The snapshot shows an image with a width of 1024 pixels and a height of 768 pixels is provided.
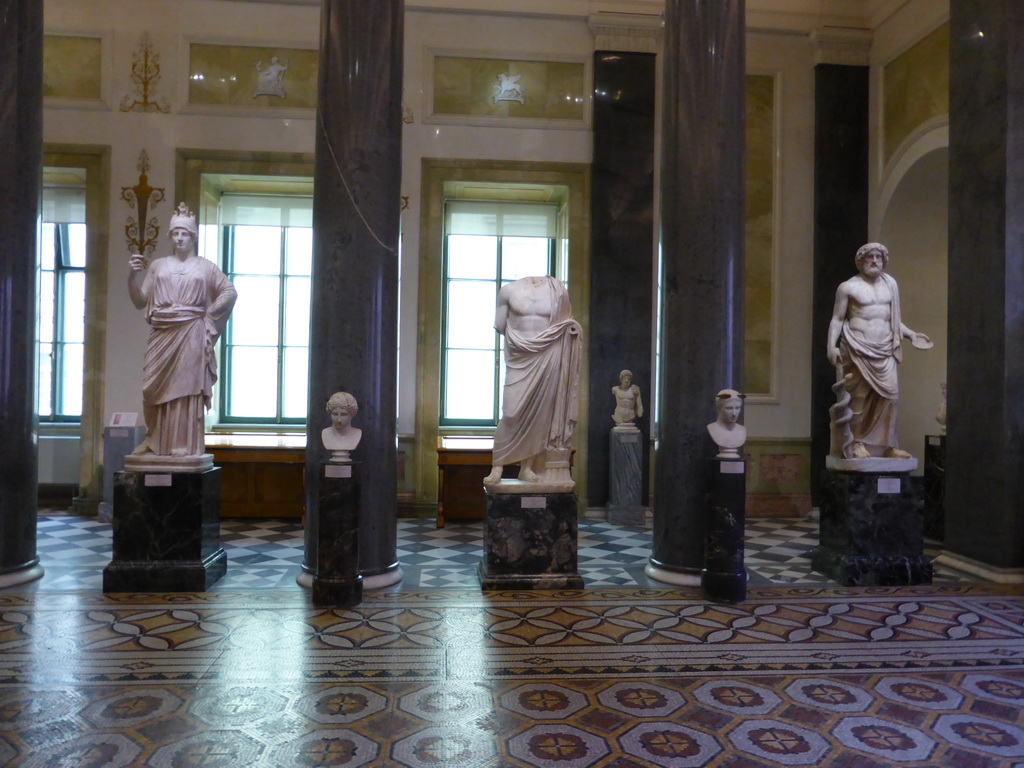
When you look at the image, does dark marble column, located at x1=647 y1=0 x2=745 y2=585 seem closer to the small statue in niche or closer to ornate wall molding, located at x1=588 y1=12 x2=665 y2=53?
ornate wall molding, located at x1=588 y1=12 x2=665 y2=53

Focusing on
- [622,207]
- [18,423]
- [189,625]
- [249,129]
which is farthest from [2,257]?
[622,207]

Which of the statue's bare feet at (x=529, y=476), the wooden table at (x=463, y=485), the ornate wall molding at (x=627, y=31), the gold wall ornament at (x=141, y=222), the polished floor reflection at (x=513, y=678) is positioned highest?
the ornate wall molding at (x=627, y=31)

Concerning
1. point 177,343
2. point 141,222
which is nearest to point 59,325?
point 141,222

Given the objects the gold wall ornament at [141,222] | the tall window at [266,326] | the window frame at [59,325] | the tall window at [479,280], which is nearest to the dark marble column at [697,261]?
the tall window at [479,280]

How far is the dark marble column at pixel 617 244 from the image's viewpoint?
9.50 meters

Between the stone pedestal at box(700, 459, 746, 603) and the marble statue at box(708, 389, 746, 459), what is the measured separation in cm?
10

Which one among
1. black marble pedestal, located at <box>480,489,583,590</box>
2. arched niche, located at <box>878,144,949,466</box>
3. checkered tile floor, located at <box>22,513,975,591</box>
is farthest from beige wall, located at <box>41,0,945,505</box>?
black marble pedestal, located at <box>480,489,583,590</box>

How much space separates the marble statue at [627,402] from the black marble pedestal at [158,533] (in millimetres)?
5072

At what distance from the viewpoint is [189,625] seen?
474cm

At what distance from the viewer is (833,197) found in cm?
991

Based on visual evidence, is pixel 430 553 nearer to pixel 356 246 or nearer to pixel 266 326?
pixel 356 246

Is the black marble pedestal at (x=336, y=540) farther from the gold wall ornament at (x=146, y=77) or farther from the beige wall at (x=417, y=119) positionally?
the gold wall ornament at (x=146, y=77)

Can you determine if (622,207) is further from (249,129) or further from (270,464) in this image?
(270,464)

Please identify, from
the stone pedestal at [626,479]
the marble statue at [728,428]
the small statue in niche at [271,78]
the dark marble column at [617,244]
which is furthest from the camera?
the dark marble column at [617,244]
